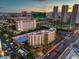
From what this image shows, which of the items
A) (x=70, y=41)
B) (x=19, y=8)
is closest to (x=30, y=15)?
(x=19, y=8)

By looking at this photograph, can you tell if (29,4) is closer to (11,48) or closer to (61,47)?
(11,48)

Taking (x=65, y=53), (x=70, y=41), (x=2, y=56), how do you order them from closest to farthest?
(x=2, y=56), (x=65, y=53), (x=70, y=41)

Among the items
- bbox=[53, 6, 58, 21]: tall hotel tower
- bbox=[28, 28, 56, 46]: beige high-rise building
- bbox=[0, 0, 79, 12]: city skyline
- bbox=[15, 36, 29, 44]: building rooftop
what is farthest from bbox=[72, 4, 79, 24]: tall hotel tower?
bbox=[15, 36, 29, 44]: building rooftop

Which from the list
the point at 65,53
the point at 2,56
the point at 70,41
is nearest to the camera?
the point at 2,56

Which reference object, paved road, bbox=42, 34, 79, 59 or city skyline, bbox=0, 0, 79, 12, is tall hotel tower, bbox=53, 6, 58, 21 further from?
paved road, bbox=42, 34, 79, 59

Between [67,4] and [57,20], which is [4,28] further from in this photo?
[67,4]

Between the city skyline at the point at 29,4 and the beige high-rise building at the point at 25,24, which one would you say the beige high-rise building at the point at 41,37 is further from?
the city skyline at the point at 29,4

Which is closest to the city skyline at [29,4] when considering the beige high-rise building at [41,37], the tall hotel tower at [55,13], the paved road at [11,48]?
the tall hotel tower at [55,13]
